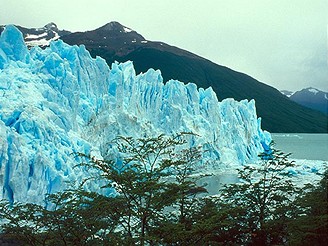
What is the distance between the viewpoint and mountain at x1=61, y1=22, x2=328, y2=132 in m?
90.2

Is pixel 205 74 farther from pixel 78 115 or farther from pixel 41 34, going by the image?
pixel 78 115

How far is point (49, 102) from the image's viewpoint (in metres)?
15.2

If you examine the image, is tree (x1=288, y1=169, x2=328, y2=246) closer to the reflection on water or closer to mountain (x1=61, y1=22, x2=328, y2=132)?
the reflection on water

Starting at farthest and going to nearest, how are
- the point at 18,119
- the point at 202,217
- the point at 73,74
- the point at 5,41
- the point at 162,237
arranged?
1. the point at 73,74
2. the point at 5,41
3. the point at 18,119
4. the point at 202,217
5. the point at 162,237

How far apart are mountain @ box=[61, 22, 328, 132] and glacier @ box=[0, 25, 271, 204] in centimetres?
5869

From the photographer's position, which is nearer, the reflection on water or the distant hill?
the reflection on water

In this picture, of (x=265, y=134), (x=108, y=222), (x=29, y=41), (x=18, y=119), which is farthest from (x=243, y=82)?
(x=108, y=222)

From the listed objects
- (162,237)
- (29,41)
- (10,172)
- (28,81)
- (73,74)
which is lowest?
(162,237)

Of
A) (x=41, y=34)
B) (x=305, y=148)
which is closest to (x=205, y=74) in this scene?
(x=41, y=34)

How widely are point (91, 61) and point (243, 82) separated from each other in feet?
268

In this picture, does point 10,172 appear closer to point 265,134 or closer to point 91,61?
point 91,61

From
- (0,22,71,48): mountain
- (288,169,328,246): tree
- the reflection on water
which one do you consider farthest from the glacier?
(0,22,71,48): mountain

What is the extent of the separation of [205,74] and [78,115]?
81589 mm

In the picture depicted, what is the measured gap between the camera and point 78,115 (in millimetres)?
18547
